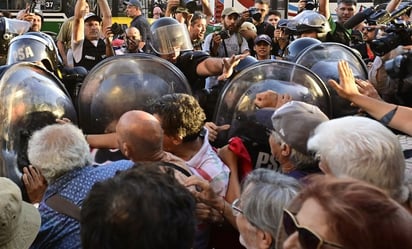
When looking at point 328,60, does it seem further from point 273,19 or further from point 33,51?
point 273,19

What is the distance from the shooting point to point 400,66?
11.7 ft

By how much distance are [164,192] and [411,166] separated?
1374 mm

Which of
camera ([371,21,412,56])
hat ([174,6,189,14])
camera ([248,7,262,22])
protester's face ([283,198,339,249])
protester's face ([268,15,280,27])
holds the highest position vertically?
protester's face ([283,198,339,249])

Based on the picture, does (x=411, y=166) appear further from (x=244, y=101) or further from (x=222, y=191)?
(x=244, y=101)

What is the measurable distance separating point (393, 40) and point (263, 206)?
8.34ft

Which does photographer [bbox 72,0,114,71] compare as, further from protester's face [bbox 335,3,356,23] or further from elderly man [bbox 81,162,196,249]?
elderly man [bbox 81,162,196,249]

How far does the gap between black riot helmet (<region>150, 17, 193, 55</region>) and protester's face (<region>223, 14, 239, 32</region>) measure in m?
2.45

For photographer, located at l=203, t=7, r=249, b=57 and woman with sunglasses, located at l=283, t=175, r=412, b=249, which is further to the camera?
photographer, located at l=203, t=7, r=249, b=57

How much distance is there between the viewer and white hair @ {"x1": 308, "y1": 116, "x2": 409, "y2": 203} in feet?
6.88

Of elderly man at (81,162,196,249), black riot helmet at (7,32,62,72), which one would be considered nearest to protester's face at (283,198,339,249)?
elderly man at (81,162,196,249)

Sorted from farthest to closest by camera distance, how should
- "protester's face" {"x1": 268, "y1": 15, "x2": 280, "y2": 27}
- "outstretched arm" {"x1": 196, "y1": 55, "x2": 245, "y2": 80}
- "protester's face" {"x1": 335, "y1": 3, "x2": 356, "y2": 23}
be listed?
"protester's face" {"x1": 268, "y1": 15, "x2": 280, "y2": 27} < "protester's face" {"x1": 335, "y1": 3, "x2": 356, "y2": 23} < "outstretched arm" {"x1": 196, "y1": 55, "x2": 245, "y2": 80}

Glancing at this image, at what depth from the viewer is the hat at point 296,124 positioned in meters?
2.65

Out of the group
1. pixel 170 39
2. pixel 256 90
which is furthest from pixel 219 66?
pixel 170 39

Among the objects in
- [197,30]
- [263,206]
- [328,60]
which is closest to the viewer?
[263,206]
